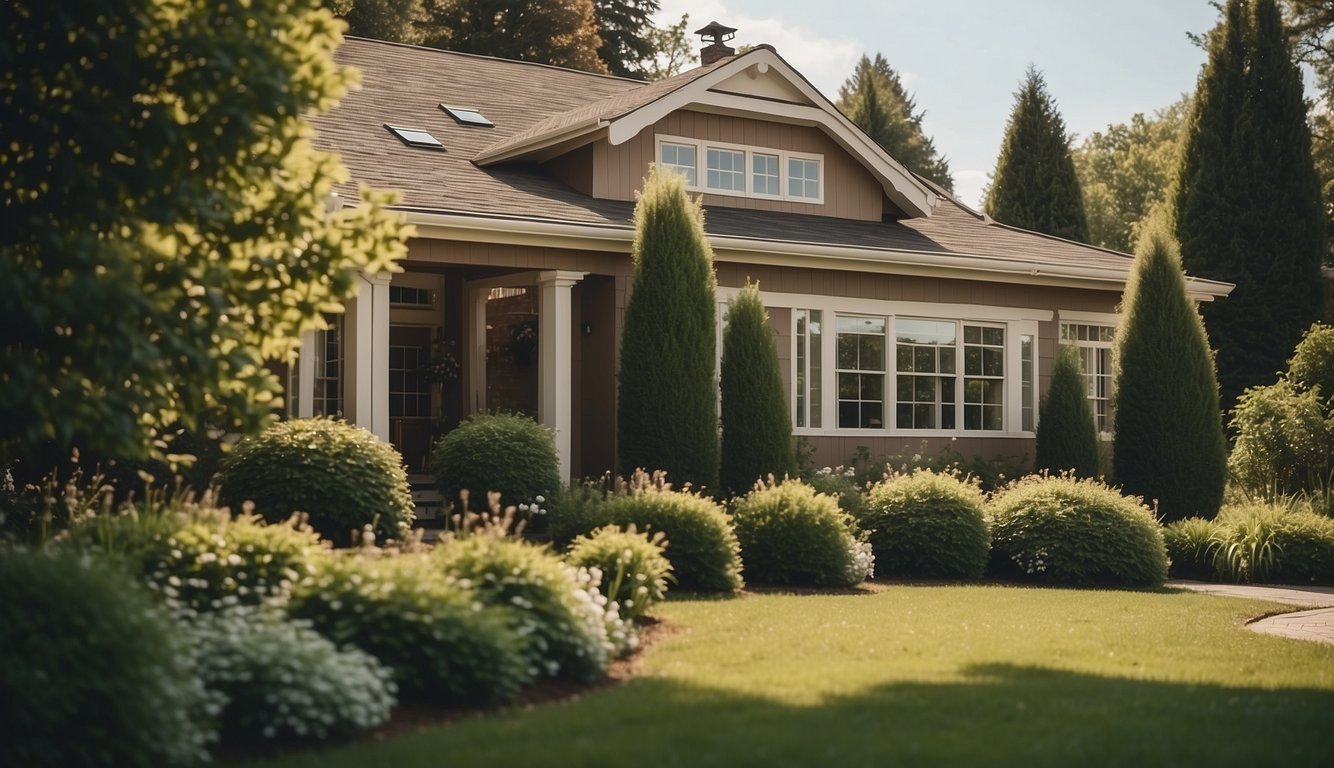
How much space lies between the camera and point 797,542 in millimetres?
12359

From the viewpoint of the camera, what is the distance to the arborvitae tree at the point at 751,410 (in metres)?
15.1

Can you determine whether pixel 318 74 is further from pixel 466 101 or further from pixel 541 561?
pixel 466 101

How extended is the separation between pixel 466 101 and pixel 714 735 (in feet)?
48.1

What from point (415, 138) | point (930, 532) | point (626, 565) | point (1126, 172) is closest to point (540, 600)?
point (626, 565)

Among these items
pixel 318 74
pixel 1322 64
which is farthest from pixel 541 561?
pixel 1322 64

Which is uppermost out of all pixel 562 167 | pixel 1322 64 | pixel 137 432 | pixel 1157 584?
pixel 1322 64

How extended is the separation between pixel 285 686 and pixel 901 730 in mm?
2706

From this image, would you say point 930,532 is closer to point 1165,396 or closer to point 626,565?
point 626,565

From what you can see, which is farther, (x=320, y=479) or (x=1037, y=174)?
(x=1037, y=174)

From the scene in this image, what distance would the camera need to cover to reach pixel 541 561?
7977mm

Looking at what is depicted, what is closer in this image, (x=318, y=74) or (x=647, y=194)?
(x=318, y=74)

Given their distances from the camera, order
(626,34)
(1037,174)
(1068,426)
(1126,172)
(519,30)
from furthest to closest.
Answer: (1126,172) < (626,34) < (519,30) < (1037,174) < (1068,426)

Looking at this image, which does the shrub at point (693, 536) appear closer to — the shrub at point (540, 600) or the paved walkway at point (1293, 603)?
the shrub at point (540, 600)

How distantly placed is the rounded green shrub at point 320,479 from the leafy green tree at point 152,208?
4676 mm
